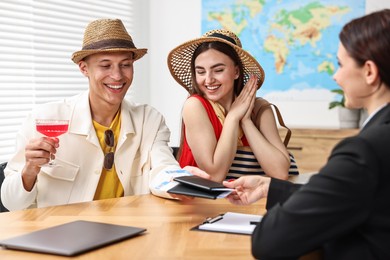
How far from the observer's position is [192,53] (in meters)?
2.94

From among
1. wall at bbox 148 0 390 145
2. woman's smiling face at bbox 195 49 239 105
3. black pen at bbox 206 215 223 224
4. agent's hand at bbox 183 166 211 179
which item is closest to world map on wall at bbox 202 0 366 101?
wall at bbox 148 0 390 145

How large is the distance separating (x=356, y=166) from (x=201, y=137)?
155 cm

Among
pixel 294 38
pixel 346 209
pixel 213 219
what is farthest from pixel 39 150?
pixel 294 38

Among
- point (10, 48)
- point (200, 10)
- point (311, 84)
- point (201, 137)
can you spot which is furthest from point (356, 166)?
point (200, 10)

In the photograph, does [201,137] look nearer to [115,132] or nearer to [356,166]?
[115,132]

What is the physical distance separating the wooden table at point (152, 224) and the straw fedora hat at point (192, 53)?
91 centimetres

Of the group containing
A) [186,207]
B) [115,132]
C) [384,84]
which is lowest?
[186,207]

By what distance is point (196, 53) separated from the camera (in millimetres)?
2875

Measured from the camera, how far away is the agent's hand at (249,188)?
184 cm

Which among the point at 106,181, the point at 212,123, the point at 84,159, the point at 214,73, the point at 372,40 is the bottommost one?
the point at 106,181

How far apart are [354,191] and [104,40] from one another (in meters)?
1.61

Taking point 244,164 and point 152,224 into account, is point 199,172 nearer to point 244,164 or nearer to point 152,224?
point 152,224

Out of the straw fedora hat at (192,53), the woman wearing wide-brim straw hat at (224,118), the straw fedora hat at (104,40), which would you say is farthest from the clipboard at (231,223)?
the straw fedora hat at (192,53)

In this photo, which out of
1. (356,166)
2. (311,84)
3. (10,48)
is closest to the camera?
(356,166)
